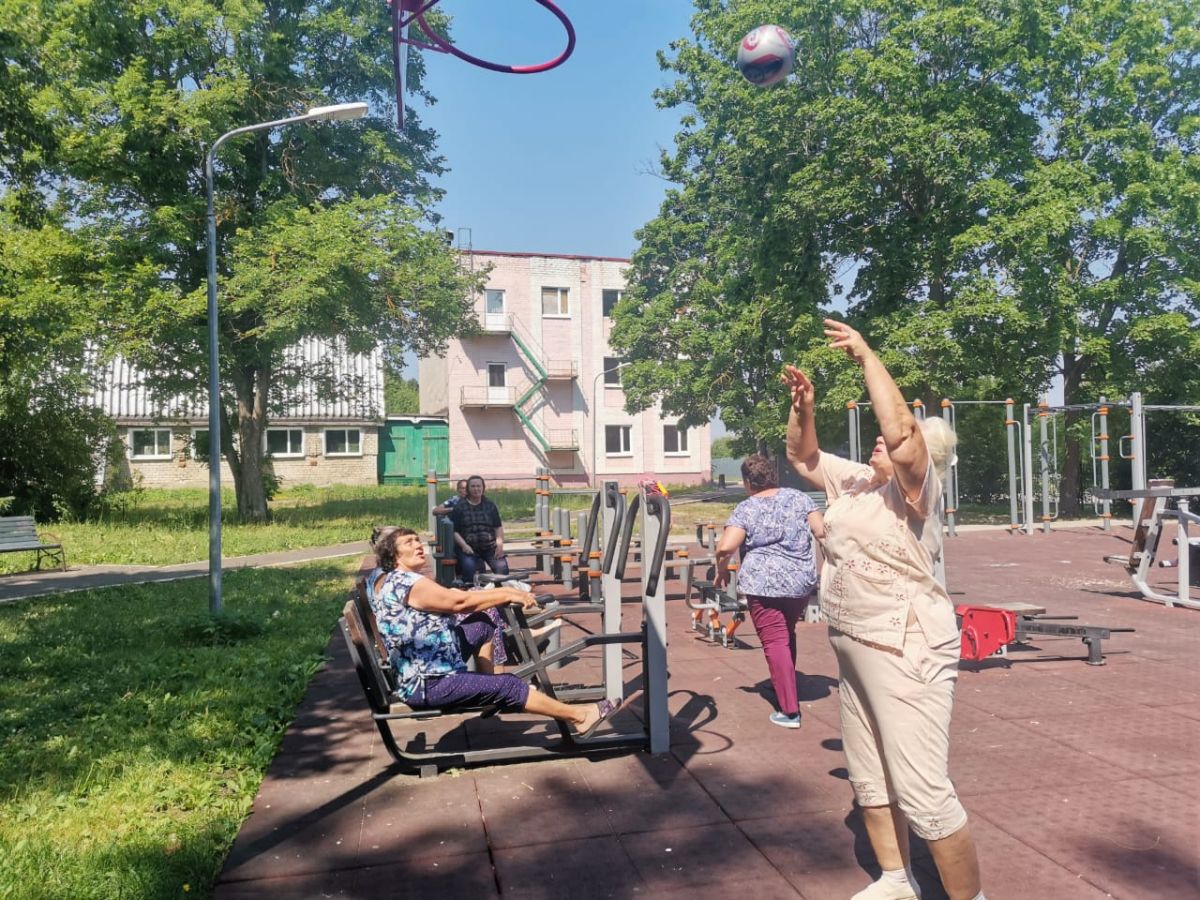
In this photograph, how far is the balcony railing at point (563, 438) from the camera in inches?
1729

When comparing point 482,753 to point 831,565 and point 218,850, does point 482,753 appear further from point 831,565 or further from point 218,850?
point 831,565

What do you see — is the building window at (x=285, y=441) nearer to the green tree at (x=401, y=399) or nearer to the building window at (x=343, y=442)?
the building window at (x=343, y=442)

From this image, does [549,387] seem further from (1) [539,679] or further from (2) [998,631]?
(1) [539,679]

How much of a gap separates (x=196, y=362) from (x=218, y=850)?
19570 mm

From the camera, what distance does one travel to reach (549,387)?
43656 millimetres

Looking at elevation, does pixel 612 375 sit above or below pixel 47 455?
above

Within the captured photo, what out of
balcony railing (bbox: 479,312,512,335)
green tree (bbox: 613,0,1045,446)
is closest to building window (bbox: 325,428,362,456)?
balcony railing (bbox: 479,312,512,335)

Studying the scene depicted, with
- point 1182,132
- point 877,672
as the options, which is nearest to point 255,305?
point 877,672

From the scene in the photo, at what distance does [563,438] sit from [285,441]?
12.7 meters

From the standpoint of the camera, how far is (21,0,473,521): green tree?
A: 20047 mm

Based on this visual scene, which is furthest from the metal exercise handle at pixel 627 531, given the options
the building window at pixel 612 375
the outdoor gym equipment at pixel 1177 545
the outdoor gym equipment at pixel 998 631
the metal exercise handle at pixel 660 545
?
the building window at pixel 612 375

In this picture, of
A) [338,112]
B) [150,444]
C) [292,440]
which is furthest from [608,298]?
[338,112]

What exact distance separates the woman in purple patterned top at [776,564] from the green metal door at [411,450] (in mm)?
39894

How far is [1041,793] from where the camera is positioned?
169 inches
